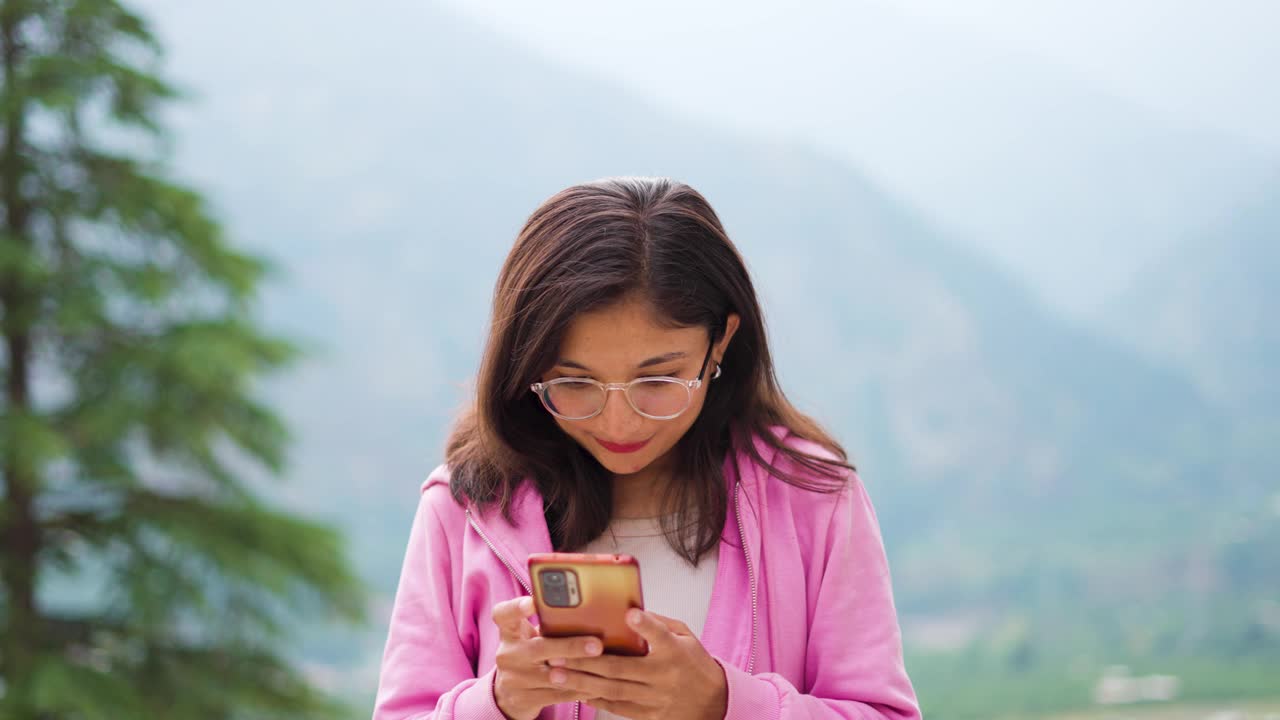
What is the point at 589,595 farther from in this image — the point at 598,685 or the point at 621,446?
the point at 621,446

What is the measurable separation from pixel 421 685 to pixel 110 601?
18.8 feet

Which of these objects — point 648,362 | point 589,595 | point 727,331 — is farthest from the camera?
point 727,331

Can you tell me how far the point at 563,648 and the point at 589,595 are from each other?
0.23ft

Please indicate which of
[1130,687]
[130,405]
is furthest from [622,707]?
[1130,687]

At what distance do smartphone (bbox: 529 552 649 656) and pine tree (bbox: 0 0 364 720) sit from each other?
519 centimetres

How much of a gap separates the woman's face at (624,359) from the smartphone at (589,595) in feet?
0.81

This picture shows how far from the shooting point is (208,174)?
21109mm

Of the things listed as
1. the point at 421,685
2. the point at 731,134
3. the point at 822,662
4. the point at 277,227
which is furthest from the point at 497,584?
the point at 277,227

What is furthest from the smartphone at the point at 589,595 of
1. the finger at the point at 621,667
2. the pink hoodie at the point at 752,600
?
the pink hoodie at the point at 752,600

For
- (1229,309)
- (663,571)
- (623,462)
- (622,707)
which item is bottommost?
(622,707)

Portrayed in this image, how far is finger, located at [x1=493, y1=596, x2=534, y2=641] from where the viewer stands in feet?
4.03

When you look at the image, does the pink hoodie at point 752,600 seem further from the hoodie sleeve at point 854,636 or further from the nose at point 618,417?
the nose at point 618,417

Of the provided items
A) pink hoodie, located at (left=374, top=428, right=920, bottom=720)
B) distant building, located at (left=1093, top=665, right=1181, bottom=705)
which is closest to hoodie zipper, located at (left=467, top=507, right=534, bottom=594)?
pink hoodie, located at (left=374, top=428, right=920, bottom=720)

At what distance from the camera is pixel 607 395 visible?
139cm
